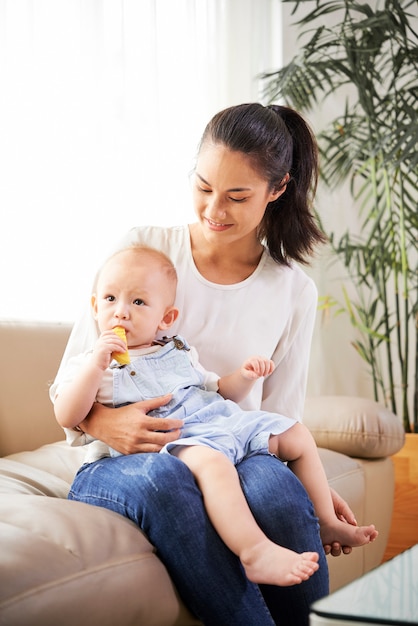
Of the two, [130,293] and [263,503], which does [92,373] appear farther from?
[263,503]

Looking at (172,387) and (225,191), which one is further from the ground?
(225,191)

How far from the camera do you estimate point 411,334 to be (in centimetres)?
419

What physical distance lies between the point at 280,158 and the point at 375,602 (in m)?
1.00

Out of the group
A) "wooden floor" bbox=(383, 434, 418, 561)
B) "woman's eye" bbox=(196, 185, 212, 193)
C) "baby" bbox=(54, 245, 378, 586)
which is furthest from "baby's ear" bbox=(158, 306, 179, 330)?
"wooden floor" bbox=(383, 434, 418, 561)

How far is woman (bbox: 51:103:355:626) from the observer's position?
53.7 inches

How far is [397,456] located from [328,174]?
1477 mm

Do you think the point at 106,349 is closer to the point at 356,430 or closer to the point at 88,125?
the point at 356,430

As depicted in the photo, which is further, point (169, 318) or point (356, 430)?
point (356, 430)

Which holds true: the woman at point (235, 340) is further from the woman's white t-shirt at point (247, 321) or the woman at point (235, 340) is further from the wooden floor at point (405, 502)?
the wooden floor at point (405, 502)

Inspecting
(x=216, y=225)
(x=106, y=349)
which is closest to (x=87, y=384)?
(x=106, y=349)

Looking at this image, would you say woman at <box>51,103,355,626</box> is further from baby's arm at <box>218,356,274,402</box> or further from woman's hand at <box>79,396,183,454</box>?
baby's arm at <box>218,356,274,402</box>

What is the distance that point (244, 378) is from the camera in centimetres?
163

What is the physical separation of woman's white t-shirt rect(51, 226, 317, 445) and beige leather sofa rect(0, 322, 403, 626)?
39 cm

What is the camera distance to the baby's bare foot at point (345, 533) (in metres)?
1.58
